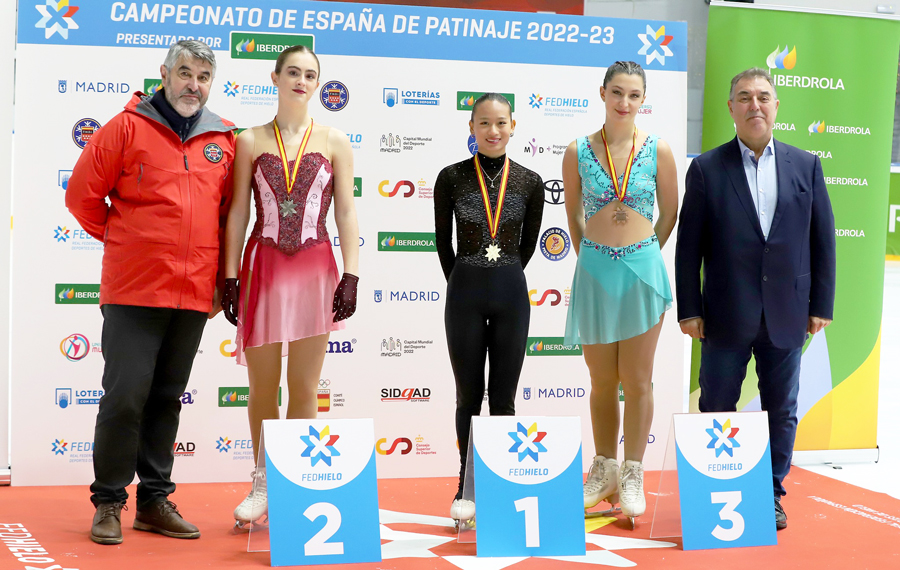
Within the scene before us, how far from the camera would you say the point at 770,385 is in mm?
3301

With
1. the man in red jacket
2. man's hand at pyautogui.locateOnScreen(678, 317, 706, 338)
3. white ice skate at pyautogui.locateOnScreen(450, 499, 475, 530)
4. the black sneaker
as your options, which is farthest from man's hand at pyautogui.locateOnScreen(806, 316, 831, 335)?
the man in red jacket

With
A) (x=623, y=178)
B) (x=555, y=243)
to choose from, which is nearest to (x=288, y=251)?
(x=623, y=178)

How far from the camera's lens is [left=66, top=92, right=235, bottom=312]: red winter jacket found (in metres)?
2.85

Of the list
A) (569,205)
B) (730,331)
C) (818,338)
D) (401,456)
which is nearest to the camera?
(730,331)

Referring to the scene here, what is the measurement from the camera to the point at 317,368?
308 cm

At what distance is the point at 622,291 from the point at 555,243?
98 cm

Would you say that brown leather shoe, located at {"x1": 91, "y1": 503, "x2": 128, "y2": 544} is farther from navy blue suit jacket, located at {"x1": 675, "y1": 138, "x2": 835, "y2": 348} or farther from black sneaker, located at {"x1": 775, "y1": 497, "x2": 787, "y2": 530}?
black sneaker, located at {"x1": 775, "y1": 497, "x2": 787, "y2": 530}

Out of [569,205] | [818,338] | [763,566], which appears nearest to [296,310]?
[569,205]

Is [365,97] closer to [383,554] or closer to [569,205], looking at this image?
[569,205]

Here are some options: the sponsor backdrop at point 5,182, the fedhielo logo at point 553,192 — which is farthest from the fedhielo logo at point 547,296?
the sponsor backdrop at point 5,182

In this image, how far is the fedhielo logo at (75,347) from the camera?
12.3 ft

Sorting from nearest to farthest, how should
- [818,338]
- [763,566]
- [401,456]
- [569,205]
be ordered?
[763,566] → [569,205] → [401,456] → [818,338]

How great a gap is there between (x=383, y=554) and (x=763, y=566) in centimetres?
125

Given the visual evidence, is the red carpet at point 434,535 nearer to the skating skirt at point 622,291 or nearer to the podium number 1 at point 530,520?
the podium number 1 at point 530,520
